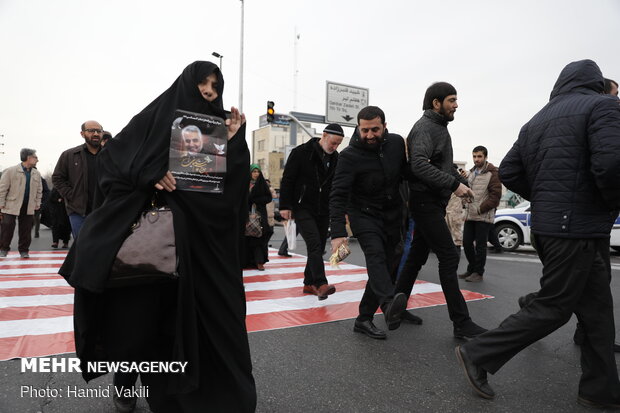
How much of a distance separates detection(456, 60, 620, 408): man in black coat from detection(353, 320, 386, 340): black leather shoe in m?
1.05

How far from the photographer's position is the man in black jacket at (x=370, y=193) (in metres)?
3.58

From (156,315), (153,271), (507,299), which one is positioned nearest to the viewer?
(153,271)

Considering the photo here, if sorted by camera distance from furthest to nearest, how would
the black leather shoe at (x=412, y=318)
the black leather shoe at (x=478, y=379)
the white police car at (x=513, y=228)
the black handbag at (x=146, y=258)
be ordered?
the white police car at (x=513, y=228), the black leather shoe at (x=412, y=318), the black leather shoe at (x=478, y=379), the black handbag at (x=146, y=258)

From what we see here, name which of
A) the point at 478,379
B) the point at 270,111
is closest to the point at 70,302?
the point at 478,379

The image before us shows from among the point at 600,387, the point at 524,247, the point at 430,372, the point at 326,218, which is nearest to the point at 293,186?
the point at 326,218

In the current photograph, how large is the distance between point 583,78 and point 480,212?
415cm

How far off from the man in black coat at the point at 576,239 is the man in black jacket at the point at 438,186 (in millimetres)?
966

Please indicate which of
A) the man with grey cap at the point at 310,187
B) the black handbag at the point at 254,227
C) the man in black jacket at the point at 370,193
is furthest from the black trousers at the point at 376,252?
the black handbag at the point at 254,227

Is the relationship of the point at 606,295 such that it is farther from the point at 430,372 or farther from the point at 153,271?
the point at 153,271

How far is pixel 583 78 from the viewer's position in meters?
2.58

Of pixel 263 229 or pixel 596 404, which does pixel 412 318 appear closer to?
pixel 596 404

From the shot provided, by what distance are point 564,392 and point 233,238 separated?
2185mm

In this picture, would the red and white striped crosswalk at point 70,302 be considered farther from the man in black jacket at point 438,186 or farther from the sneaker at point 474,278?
the man in black jacket at point 438,186

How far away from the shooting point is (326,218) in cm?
536
